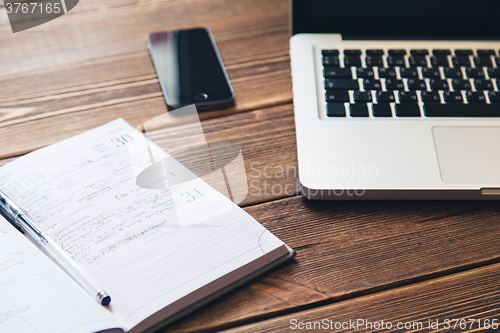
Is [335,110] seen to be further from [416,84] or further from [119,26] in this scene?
[119,26]

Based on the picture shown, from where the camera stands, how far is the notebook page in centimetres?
39

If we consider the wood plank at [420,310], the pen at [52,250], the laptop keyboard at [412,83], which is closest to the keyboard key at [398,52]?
the laptop keyboard at [412,83]

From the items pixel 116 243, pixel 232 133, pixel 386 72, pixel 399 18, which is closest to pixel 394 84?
pixel 386 72

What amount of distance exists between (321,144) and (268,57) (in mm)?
276

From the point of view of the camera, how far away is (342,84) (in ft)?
2.01

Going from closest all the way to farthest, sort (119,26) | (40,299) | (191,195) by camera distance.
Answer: (40,299) < (191,195) < (119,26)

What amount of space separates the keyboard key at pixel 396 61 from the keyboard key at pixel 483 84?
4.1 inches

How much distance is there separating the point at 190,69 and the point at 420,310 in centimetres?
48

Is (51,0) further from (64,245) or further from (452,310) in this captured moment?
(452,310)

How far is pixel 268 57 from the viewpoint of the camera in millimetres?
767

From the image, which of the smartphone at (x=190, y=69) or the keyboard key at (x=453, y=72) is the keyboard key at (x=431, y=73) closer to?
the keyboard key at (x=453, y=72)

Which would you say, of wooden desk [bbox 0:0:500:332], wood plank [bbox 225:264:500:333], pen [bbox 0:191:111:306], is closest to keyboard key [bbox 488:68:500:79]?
wooden desk [bbox 0:0:500:332]

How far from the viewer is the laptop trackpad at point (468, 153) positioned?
522 millimetres

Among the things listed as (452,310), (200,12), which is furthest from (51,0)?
(452,310)
